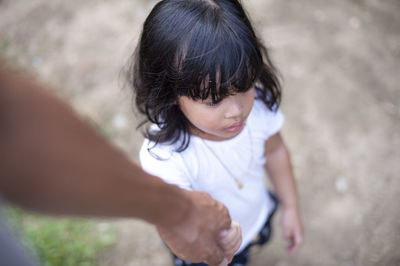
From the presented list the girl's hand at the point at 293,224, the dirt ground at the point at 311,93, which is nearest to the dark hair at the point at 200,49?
the girl's hand at the point at 293,224

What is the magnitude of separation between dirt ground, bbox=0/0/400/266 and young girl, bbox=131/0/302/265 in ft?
3.19

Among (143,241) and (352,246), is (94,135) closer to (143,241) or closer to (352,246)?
(143,241)

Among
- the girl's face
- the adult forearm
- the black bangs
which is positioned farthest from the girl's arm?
the adult forearm

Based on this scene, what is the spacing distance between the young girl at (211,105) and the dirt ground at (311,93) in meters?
0.97

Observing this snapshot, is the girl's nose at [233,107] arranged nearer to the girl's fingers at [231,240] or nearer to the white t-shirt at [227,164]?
the white t-shirt at [227,164]

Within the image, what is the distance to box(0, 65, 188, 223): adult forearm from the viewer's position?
0.39 metres

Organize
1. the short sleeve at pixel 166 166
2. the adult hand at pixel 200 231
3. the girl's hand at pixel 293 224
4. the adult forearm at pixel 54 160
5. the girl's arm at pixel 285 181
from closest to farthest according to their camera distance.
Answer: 1. the adult forearm at pixel 54 160
2. the adult hand at pixel 200 231
3. the short sleeve at pixel 166 166
4. the girl's arm at pixel 285 181
5. the girl's hand at pixel 293 224

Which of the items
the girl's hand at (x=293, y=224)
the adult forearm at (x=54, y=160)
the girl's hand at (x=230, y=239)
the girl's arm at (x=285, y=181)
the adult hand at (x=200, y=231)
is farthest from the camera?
the girl's hand at (x=293, y=224)

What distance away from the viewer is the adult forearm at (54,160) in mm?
394

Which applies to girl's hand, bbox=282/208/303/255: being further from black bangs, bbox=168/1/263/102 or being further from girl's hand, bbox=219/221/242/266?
black bangs, bbox=168/1/263/102

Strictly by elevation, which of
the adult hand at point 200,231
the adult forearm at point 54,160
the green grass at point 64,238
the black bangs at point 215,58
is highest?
the adult forearm at point 54,160

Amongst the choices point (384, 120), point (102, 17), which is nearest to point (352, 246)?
point (384, 120)

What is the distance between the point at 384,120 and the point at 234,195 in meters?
1.88

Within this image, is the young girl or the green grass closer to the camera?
the young girl
